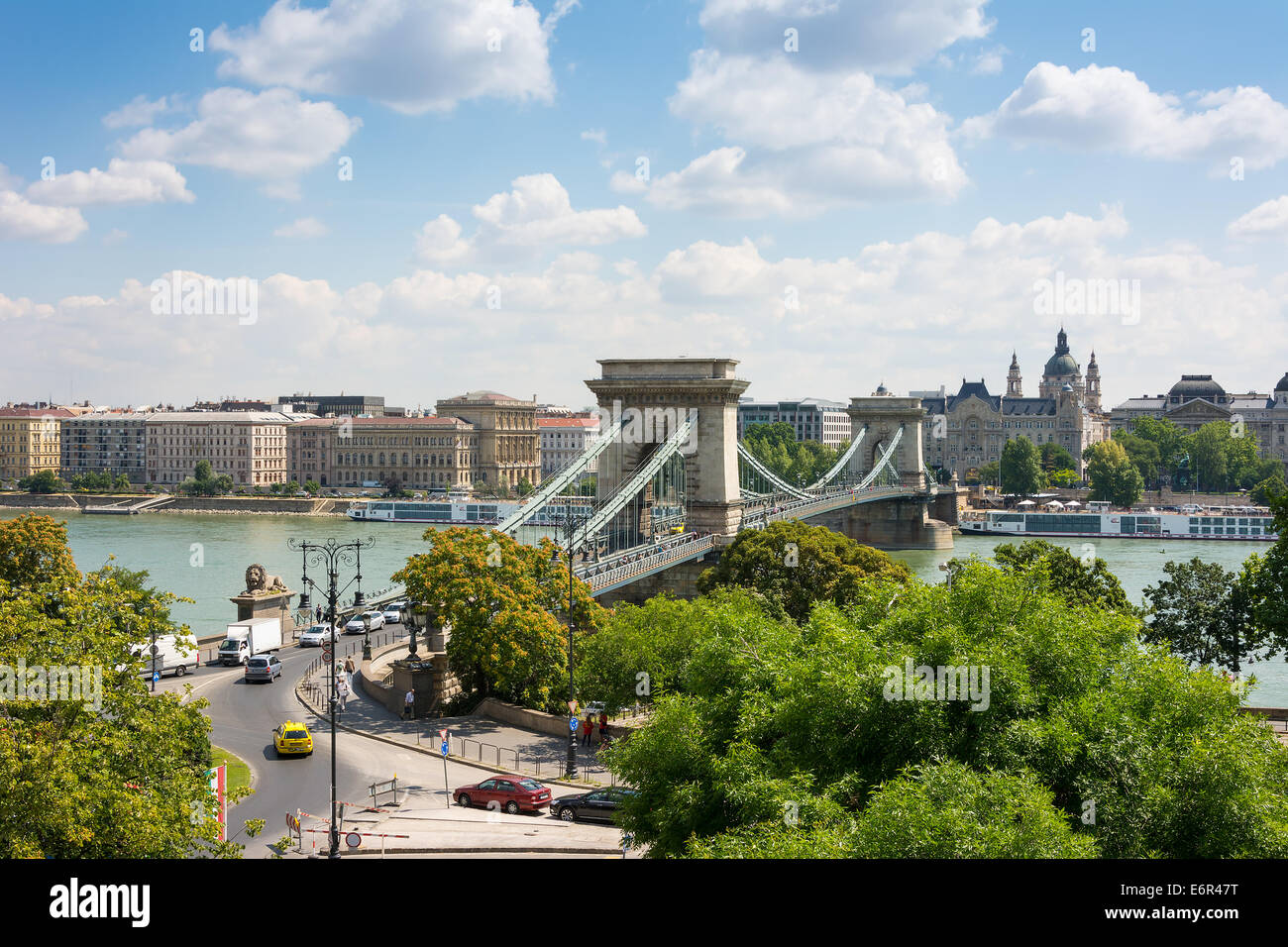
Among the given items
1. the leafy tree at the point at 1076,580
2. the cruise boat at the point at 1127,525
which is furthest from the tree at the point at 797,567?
the cruise boat at the point at 1127,525

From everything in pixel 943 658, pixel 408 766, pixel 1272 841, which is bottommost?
pixel 408 766

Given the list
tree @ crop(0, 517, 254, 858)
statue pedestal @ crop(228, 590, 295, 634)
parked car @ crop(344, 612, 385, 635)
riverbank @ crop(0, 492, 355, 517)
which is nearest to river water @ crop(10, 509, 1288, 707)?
riverbank @ crop(0, 492, 355, 517)

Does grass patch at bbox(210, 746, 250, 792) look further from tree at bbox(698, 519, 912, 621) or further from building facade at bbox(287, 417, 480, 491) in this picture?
building facade at bbox(287, 417, 480, 491)

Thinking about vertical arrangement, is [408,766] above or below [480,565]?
below

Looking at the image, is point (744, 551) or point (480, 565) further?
point (744, 551)

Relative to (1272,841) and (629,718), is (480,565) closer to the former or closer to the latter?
(629,718)
